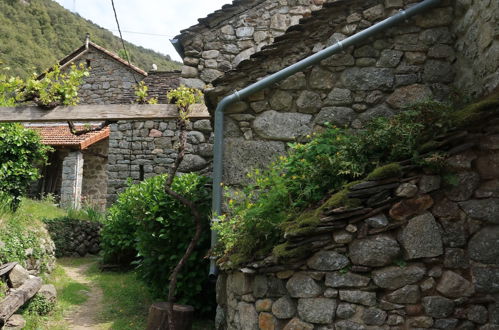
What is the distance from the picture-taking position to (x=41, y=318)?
18.1 feet

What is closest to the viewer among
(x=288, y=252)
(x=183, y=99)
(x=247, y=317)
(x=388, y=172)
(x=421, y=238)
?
(x=421, y=238)

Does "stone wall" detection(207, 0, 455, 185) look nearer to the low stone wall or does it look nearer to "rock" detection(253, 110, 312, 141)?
"rock" detection(253, 110, 312, 141)

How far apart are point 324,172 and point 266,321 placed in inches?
49.2

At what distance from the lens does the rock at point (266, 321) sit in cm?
326

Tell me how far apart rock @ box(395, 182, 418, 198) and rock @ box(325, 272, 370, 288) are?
0.62 metres

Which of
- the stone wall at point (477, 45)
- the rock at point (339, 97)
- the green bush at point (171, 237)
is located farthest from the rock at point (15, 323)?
the stone wall at point (477, 45)

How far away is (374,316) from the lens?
9.60 feet

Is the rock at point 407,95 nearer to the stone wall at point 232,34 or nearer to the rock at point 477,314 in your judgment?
the rock at point 477,314

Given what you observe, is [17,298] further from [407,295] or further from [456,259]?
[456,259]

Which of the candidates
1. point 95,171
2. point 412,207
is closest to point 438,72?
point 412,207

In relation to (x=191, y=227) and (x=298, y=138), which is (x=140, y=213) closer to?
(x=191, y=227)

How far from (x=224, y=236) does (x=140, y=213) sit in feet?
6.75

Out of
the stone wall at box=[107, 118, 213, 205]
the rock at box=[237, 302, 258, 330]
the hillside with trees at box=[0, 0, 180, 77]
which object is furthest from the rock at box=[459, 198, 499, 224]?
the hillside with trees at box=[0, 0, 180, 77]

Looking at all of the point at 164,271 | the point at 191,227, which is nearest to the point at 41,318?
the point at 164,271
